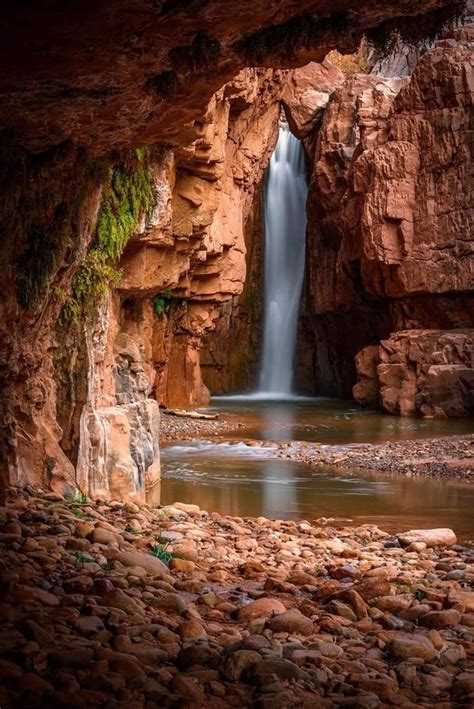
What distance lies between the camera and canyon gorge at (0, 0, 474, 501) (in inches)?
187

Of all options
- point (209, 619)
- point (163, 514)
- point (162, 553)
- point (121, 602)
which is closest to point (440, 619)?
point (209, 619)

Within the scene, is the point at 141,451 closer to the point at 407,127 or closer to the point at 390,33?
the point at 390,33

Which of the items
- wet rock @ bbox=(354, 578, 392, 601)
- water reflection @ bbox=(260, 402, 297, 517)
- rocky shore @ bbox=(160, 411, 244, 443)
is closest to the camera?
wet rock @ bbox=(354, 578, 392, 601)

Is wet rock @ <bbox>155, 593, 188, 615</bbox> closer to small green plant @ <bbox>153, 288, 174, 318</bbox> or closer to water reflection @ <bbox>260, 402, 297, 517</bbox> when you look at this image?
water reflection @ <bbox>260, 402, 297, 517</bbox>

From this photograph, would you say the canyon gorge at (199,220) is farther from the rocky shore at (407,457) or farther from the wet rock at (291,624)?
the rocky shore at (407,457)

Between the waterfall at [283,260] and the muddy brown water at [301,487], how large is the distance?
1964 centimetres

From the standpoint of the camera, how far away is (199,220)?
20.6 meters

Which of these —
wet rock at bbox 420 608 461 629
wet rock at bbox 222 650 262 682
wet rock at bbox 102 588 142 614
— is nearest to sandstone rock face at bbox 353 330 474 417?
wet rock at bbox 420 608 461 629

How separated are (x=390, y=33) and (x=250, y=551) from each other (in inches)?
188

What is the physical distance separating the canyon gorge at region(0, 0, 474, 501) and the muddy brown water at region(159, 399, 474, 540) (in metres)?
1.59

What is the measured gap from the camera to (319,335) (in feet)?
139

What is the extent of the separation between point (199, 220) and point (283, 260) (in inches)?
908

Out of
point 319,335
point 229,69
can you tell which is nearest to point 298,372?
point 319,335

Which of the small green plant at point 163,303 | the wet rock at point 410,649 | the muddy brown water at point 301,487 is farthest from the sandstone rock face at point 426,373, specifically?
the wet rock at point 410,649
